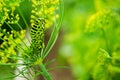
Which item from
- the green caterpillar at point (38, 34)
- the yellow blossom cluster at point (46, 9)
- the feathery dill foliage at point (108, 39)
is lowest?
the green caterpillar at point (38, 34)

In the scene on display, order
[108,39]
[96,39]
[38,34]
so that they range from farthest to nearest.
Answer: [96,39]
[108,39]
[38,34]

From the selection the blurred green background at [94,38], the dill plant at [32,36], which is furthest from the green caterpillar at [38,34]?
the blurred green background at [94,38]

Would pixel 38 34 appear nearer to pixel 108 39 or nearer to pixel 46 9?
pixel 46 9

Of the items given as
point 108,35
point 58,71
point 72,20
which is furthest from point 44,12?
point 58,71

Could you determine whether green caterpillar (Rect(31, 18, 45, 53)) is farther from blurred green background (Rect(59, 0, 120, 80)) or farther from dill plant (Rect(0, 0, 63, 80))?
blurred green background (Rect(59, 0, 120, 80))

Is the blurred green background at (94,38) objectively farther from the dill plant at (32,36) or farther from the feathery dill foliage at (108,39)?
the dill plant at (32,36)

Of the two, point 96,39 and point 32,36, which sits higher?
point 96,39

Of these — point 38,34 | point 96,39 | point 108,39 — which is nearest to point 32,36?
point 38,34

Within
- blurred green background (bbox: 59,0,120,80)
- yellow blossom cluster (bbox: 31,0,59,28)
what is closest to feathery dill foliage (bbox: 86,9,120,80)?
blurred green background (bbox: 59,0,120,80)
